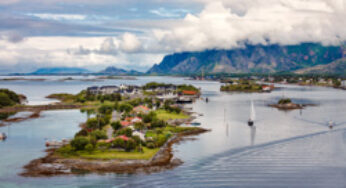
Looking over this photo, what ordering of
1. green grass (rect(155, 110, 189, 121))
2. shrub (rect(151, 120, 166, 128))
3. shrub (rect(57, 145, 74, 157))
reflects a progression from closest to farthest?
shrub (rect(57, 145, 74, 157)) → shrub (rect(151, 120, 166, 128)) → green grass (rect(155, 110, 189, 121))

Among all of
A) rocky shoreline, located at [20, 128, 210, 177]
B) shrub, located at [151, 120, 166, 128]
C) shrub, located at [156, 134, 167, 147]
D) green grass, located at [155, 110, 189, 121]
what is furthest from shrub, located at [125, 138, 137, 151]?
green grass, located at [155, 110, 189, 121]

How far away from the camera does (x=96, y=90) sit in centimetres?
14162

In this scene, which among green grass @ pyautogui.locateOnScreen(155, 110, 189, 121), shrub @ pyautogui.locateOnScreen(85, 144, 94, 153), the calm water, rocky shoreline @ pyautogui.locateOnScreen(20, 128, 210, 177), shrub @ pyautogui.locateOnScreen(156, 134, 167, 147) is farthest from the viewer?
green grass @ pyautogui.locateOnScreen(155, 110, 189, 121)

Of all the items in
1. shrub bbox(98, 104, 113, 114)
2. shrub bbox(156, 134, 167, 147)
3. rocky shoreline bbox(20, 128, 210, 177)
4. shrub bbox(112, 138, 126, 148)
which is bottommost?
rocky shoreline bbox(20, 128, 210, 177)

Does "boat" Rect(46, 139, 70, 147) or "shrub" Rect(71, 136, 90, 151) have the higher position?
"shrub" Rect(71, 136, 90, 151)

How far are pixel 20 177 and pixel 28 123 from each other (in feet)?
122

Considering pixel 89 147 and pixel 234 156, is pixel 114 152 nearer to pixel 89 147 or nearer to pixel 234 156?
pixel 89 147

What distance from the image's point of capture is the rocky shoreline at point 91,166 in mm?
37969

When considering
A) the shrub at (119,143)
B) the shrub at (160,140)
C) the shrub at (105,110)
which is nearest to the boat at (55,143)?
the shrub at (119,143)

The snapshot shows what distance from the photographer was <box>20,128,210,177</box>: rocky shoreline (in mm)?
37969

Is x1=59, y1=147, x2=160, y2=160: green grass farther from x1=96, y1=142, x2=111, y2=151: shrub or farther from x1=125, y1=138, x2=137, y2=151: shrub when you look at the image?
x1=96, y1=142, x2=111, y2=151: shrub

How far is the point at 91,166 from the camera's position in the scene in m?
39.2

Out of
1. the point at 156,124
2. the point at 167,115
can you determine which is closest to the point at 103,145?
the point at 156,124

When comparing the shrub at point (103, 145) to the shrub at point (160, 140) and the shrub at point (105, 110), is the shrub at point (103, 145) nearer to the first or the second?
the shrub at point (160, 140)
